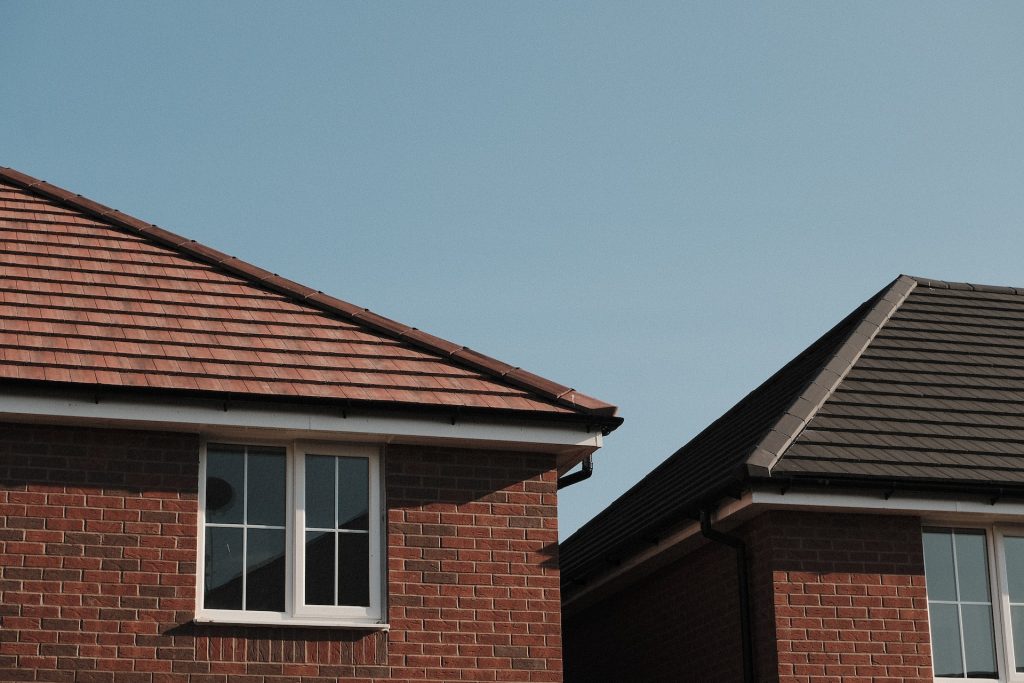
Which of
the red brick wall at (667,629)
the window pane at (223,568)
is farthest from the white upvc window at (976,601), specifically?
the window pane at (223,568)

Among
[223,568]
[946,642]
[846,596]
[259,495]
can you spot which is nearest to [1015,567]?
[946,642]

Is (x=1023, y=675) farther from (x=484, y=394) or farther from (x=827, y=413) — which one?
(x=484, y=394)

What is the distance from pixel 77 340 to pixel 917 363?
8.13m

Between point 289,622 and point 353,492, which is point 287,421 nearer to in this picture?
point 353,492

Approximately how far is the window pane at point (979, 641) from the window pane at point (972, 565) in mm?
107

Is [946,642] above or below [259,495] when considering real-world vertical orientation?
below

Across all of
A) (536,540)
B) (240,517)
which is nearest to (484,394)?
(536,540)

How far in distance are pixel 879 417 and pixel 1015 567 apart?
179cm

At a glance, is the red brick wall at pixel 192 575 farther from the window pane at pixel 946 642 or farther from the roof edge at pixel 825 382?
the window pane at pixel 946 642

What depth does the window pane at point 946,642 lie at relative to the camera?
1252cm

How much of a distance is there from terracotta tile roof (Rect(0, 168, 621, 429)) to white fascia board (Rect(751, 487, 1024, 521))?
5.01 feet

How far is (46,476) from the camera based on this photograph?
11.5 m

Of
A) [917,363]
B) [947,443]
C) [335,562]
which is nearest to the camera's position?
[335,562]

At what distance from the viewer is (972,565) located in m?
12.9
